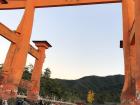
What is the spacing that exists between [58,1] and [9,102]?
727 cm

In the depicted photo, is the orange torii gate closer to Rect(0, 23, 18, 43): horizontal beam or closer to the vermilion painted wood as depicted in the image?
the vermilion painted wood

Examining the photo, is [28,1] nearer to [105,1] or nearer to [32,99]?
[105,1]

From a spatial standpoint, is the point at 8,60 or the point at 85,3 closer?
the point at 85,3

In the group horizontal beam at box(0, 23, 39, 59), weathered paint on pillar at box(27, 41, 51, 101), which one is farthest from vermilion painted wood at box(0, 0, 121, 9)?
weathered paint on pillar at box(27, 41, 51, 101)

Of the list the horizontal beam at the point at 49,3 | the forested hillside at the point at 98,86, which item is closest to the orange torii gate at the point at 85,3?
the horizontal beam at the point at 49,3

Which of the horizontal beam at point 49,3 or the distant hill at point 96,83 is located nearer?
the horizontal beam at point 49,3

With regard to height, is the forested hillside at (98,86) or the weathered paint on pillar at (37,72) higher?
the forested hillside at (98,86)

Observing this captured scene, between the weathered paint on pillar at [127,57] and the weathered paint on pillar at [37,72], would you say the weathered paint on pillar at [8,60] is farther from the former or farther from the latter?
the weathered paint on pillar at [127,57]

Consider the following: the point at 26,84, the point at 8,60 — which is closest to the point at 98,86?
the point at 26,84

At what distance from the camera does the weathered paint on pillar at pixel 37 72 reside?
59.5 feet

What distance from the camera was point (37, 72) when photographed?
61.6ft

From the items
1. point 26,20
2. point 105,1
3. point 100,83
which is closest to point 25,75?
point 26,20

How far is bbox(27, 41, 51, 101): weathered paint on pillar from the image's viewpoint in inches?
714

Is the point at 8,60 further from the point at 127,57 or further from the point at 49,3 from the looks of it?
the point at 127,57
